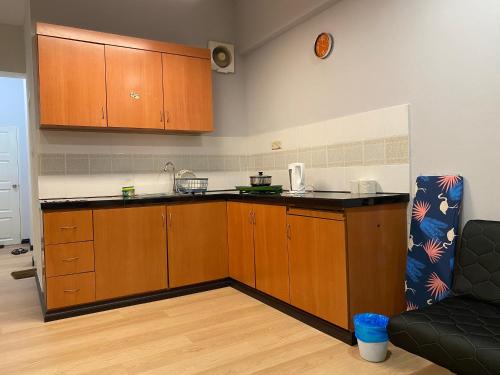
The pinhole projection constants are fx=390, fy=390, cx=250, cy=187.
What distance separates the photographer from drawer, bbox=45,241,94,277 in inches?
113

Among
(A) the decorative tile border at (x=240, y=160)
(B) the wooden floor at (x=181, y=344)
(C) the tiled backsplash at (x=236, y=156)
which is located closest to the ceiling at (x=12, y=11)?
(C) the tiled backsplash at (x=236, y=156)

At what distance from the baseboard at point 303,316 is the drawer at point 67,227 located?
135cm

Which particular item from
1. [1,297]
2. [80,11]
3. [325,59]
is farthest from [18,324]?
[325,59]

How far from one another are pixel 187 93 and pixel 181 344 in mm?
2269

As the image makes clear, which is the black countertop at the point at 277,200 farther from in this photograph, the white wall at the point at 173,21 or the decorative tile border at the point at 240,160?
the white wall at the point at 173,21

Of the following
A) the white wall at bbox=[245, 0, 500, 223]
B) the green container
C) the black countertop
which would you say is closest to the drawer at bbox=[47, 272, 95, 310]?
the black countertop

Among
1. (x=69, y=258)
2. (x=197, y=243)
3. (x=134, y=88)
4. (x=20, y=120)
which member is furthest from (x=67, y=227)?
(x=20, y=120)

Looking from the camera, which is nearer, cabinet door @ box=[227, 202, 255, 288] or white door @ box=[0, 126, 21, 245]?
cabinet door @ box=[227, 202, 255, 288]

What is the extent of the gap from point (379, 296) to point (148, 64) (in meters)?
2.69

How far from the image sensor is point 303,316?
2.66 meters

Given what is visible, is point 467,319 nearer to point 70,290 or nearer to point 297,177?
point 297,177

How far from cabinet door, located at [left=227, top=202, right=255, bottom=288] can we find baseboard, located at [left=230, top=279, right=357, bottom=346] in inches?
3.2

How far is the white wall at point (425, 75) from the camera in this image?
2.12 m

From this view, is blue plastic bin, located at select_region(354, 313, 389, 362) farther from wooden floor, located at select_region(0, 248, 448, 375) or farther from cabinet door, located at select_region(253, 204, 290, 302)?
cabinet door, located at select_region(253, 204, 290, 302)
